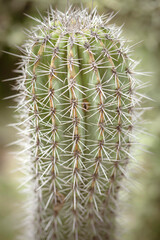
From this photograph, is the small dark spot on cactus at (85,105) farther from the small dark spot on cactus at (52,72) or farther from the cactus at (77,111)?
the small dark spot on cactus at (52,72)

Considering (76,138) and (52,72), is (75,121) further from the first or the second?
(52,72)

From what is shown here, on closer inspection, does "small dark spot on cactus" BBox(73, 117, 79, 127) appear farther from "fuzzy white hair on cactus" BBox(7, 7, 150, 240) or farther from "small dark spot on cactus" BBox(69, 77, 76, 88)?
"small dark spot on cactus" BBox(69, 77, 76, 88)

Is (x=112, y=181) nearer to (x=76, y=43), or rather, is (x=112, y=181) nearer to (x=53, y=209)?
(x=53, y=209)

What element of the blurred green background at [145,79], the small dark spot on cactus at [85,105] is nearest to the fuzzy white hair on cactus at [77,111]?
the small dark spot on cactus at [85,105]

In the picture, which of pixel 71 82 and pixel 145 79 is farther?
pixel 145 79

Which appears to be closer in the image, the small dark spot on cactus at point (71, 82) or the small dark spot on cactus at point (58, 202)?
the small dark spot on cactus at point (71, 82)

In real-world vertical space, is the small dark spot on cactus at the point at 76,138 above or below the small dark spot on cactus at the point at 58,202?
above

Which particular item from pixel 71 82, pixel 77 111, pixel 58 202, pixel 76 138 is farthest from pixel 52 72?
pixel 58 202

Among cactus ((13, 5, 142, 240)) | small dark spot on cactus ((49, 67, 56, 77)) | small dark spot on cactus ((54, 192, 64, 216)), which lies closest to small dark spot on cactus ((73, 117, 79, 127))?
cactus ((13, 5, 142, 240))
